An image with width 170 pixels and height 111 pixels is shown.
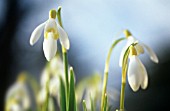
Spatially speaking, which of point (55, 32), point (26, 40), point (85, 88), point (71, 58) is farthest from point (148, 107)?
point (55, 32)

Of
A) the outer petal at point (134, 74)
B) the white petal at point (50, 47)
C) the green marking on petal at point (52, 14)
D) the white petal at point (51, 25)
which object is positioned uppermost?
the green marking on petal at point (52, 14)

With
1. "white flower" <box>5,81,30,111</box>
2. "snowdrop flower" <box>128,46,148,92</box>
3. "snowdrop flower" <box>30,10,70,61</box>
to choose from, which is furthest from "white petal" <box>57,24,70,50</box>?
"white flower" <box>5,81,30,111</box>

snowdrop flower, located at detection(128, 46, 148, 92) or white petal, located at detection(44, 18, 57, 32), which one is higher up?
white petal, located at detection(44, 18, 57, 32)

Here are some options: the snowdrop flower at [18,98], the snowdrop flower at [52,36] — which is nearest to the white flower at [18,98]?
the snowdrop flower at [18,98]

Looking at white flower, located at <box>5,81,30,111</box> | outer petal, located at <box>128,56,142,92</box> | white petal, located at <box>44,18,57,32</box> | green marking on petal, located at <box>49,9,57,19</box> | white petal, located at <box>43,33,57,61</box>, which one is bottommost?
white flower, located at <box>5,81,30,111</box>

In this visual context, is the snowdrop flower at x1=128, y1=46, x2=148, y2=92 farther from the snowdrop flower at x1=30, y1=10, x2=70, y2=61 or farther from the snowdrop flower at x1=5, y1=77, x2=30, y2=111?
the snowdrop flower at x1=5, y1=77, x2=30, y2=111

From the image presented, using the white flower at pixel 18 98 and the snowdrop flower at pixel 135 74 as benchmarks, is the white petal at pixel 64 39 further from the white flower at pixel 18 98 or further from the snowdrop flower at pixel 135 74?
the white flower at pixel 18 98
